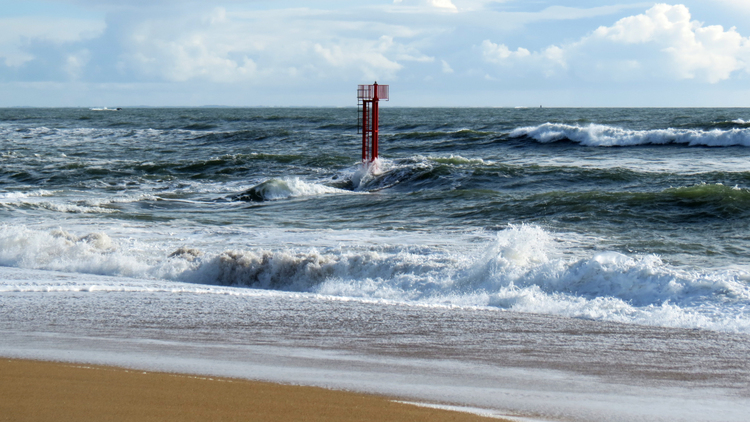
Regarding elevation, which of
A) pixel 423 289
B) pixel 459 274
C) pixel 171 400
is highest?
pixel 171 400

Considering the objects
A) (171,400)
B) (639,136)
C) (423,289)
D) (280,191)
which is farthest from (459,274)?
(639,136)

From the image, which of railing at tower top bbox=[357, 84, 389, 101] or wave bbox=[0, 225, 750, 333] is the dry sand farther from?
railing at tower top bbox=[357, 84, 389, 101]

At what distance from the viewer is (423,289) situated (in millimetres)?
7371

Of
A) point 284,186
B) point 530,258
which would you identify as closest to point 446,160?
point 284,186

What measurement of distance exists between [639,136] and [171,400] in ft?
93.3

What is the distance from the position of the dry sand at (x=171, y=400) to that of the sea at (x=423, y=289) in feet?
0.83

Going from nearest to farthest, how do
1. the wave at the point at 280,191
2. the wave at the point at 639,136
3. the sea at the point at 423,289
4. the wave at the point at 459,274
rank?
the sea at the point at 423,289
the wave at the point at 459,274
the wave at the point at 280,191
the wave at the point at 639,136

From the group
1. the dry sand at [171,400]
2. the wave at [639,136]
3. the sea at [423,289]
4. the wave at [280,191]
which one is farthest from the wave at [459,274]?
the wave at [639,136]

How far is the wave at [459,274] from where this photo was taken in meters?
6.29

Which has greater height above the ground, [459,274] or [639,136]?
[639,136]

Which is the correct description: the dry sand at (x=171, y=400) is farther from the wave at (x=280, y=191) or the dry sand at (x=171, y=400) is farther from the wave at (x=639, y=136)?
the wave at (x=639, y=136)

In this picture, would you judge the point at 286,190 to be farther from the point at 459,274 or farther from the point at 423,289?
the point at 423,289

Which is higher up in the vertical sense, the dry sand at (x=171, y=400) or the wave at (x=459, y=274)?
the dry sand at (x=171, y=400)

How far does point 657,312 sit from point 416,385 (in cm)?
302
